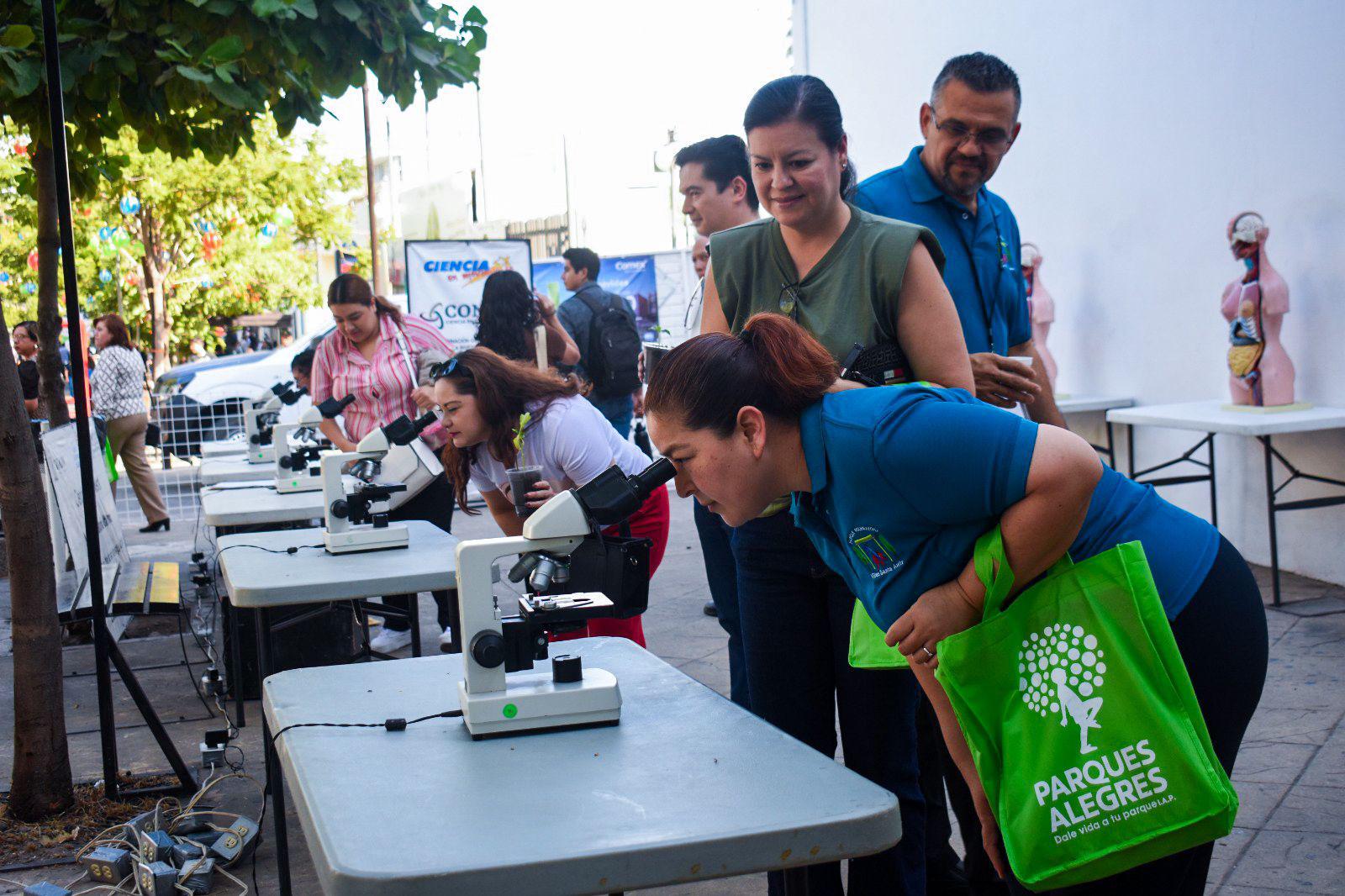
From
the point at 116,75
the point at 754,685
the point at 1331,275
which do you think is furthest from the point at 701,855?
the point at 1331,275

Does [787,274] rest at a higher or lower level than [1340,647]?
higher

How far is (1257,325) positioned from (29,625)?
516cm

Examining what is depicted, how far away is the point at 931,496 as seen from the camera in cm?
166

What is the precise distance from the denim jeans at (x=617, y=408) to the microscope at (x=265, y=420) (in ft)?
5.91

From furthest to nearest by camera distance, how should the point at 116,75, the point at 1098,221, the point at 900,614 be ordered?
the point at 1098,221
the point at 116,75
the point at 900,614

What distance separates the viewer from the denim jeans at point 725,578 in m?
3.34

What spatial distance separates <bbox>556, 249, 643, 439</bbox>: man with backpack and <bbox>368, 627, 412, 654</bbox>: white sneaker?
6.82ft

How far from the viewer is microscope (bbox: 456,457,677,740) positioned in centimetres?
194

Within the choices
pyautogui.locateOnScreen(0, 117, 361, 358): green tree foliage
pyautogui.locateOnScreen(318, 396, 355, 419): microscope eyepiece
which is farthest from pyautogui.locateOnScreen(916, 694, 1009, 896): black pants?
pyautogui.locateOnScreen(0, 117, 361, 358): green tree foliage

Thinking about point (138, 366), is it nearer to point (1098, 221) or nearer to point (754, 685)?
point (1098, 221)

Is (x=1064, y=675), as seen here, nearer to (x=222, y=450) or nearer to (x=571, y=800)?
(x=571, y=800)

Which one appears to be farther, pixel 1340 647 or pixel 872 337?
pixel 1340 647

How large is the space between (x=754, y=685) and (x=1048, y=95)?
21.0 feet

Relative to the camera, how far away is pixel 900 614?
1.82 m
